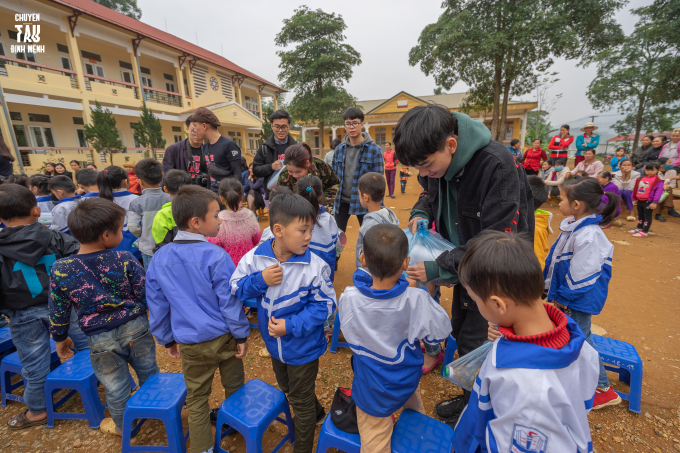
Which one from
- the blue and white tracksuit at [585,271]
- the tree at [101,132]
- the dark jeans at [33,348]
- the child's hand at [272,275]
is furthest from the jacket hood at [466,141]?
the tree at [101,132]

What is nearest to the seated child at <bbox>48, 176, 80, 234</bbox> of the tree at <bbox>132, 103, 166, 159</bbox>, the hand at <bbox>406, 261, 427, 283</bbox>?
the hand at <bbox>406, 261, 427, 283</bbox>

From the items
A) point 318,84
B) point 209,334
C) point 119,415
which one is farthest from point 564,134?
point 318,84

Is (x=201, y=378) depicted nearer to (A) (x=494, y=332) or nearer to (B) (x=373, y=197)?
(A) (x=494, y=332)

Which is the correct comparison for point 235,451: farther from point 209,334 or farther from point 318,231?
point 318,231

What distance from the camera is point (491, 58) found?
13086 millimetres

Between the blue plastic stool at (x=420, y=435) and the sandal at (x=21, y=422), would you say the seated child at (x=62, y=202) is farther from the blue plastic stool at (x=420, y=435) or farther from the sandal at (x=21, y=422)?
the blue plastic stool at (x=420, y=435)

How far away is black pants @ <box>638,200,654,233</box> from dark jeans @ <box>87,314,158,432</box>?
30.6 ft

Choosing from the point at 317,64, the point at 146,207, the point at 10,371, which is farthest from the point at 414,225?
the point at 317,64

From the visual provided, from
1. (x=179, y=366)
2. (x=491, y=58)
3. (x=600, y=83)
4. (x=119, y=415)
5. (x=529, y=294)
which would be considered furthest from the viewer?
(x=600, y=83)

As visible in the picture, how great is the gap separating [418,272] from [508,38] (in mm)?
15834

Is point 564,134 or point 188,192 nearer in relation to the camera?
point 188,192

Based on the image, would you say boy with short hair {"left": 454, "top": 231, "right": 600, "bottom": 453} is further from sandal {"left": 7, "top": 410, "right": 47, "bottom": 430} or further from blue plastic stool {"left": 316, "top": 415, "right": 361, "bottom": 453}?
sandal {"left": 7, "top": 410, "right": 47, "bottom": 430}

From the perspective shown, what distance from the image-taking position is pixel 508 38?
12875 millimetres

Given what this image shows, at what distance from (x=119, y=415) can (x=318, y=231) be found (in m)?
1.99
